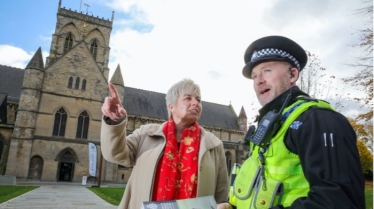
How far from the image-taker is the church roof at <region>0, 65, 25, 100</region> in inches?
1233

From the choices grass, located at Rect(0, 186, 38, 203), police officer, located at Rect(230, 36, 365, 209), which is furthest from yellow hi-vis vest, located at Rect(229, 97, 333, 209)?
grass, located at Rect(0, 186, 38, 203)

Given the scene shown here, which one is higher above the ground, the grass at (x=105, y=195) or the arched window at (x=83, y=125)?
the arched window at (x=83, y=125)

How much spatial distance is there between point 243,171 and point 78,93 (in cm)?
2877

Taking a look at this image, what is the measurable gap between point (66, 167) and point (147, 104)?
14.3m

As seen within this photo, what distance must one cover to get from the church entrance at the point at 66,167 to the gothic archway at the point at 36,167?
1.75 metres

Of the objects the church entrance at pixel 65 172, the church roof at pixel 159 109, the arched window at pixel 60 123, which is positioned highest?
the church roof at pixel 159 109

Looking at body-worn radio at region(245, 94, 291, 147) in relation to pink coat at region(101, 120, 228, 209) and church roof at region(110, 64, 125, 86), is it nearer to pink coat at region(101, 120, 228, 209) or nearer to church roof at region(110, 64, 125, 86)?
pink coat at region(101, 120, 228, 209)

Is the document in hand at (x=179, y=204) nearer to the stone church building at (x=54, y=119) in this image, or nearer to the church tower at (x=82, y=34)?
the stone church building at (x=54, y=119)

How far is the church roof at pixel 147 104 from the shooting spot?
32.3 meters

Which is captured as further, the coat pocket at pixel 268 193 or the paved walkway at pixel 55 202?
the paved walkway at pixel 55 202

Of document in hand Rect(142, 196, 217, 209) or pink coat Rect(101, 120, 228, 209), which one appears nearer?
document in hand Rect(142, 196, 217, 209)

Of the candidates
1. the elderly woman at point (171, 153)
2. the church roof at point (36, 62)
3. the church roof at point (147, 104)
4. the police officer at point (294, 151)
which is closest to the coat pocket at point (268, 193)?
the police officer at point (294, 151)

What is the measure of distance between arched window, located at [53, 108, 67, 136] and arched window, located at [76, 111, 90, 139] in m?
1.43

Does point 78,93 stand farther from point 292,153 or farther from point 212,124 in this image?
point 292,153
